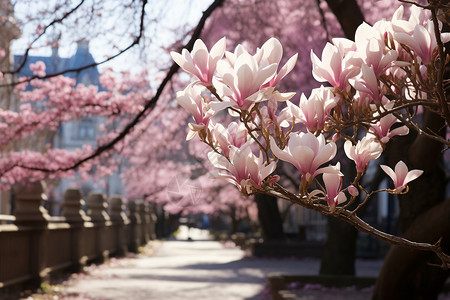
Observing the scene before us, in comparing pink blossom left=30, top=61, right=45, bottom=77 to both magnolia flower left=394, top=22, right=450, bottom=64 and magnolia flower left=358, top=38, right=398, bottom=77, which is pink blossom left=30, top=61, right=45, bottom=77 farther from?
magnolia flower left=394, top=22, right=450, bottom=64

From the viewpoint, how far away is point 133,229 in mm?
32094

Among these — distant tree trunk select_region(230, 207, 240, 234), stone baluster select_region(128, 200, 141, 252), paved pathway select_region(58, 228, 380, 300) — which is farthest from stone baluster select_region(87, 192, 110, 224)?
distant tree trunk select_region(230, 207, 240, 234)

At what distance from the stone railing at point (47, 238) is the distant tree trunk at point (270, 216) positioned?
18.8 ft

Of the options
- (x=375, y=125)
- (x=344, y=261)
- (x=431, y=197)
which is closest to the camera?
(x=375, y=125)

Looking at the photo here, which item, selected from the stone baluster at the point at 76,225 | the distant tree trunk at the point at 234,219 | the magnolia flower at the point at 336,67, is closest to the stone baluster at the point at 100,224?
the stone baluster at the point at 76,225

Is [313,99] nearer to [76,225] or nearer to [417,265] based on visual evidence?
[417,265]

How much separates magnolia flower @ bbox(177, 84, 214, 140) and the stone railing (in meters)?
9.36

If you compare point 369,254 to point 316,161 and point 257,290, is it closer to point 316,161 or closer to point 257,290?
point 257,290

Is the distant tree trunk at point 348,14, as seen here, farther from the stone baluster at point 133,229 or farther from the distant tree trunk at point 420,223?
the stone baluster at point 133,229

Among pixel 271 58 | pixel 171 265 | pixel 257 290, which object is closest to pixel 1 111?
pixel 257 290

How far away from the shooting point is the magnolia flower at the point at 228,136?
2.78m

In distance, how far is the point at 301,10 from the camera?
59.1 ft

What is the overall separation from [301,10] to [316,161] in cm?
1599

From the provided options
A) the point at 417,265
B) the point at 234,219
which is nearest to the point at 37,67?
the point at 417,265
